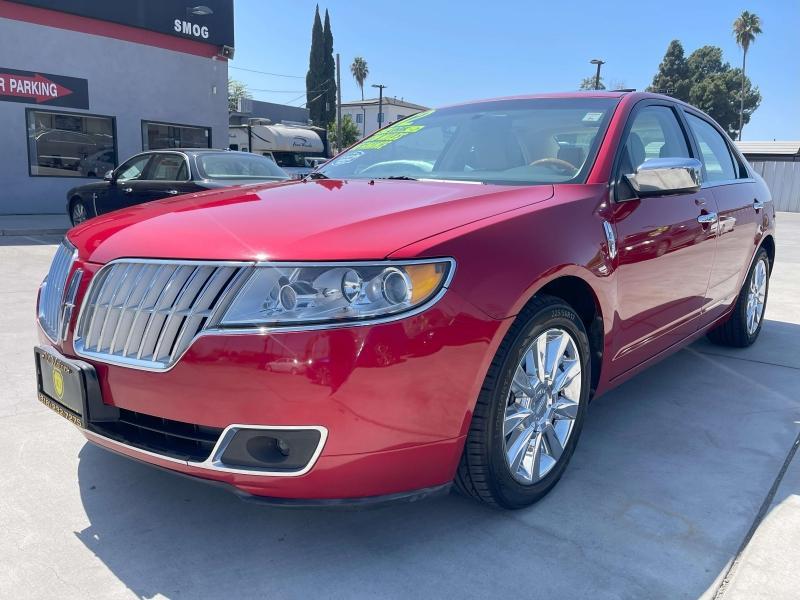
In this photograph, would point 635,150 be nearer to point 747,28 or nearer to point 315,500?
point 315,500

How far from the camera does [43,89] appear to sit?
1339cm

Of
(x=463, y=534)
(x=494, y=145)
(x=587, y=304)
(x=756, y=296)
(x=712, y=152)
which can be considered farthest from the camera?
(x=756, y=296)

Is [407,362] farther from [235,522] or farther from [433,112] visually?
[433,112]

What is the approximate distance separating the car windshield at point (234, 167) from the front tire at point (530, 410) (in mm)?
6405

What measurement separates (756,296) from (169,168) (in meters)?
6.92

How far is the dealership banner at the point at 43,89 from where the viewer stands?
12.9 metres

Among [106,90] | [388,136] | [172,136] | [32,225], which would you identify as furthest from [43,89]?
[388,136]

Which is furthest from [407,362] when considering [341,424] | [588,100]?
[588,100]

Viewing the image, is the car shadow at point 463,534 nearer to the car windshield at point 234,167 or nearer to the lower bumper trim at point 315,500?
the lower bumper trim at point 315,500

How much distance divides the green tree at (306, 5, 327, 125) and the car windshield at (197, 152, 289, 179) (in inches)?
1901

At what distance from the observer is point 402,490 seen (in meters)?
2.01

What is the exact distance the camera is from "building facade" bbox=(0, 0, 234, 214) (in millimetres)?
13148

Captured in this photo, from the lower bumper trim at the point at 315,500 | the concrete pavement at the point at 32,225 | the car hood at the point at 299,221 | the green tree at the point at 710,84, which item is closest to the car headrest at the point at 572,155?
the car hood at the point at 299,221

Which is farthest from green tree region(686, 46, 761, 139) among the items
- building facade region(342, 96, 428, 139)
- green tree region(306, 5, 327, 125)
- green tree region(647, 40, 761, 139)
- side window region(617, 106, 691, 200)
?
side window region(617, 106, 691, 200)
